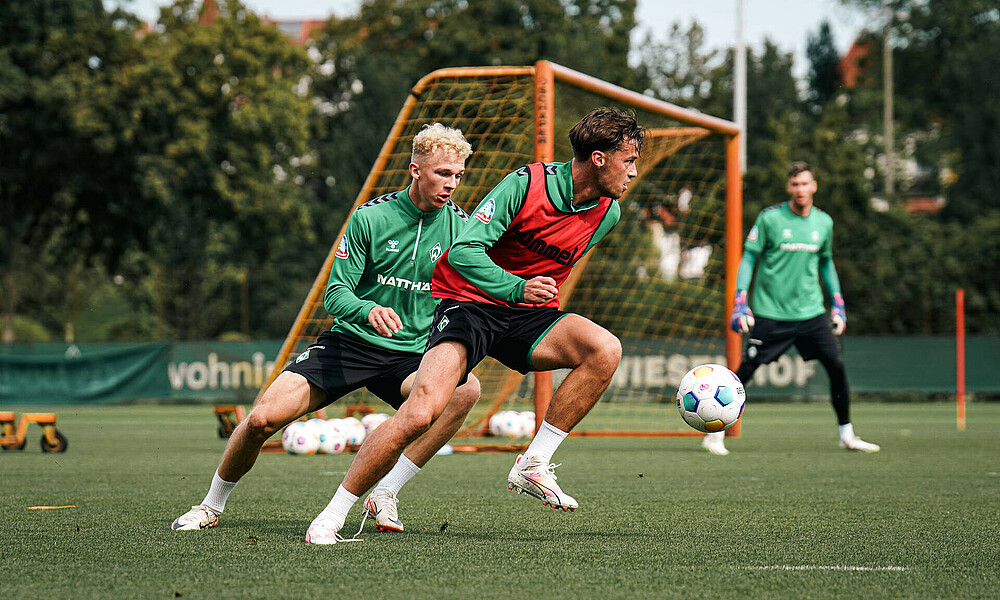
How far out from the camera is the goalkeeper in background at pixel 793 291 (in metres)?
9.99

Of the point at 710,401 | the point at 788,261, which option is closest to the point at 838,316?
the point at 788,261

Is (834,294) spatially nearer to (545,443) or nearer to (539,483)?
(545,443)

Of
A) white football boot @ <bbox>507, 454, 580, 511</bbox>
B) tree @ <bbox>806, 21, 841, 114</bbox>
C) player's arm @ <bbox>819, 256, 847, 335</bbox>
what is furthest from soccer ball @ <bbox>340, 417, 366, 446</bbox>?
tree @ <bbox>806, 21, 841, 114</bbox>

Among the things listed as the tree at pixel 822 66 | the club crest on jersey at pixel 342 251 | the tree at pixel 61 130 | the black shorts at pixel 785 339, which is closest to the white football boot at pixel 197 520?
the club crest on jersey at pixel 342 251

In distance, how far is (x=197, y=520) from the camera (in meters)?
5.27

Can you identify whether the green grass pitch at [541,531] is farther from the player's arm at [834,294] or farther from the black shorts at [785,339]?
the player's arm at [834,294]

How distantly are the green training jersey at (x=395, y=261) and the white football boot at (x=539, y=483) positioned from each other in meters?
0.84

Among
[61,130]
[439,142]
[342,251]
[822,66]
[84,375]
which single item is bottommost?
[84,375]

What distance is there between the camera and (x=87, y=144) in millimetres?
31000

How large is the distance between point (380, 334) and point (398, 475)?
698 millimetres

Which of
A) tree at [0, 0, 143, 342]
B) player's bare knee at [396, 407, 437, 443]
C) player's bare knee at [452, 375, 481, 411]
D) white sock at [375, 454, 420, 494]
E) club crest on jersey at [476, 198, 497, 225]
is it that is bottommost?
white sock at [375, 454, 420, 494]

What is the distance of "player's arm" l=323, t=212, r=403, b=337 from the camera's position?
16.5 feet

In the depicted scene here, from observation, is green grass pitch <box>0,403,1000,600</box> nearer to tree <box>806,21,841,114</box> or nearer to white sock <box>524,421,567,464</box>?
white sock <box>524,421,567,464</box>

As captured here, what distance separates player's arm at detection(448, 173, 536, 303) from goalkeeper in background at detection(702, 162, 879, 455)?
17.5 feet
